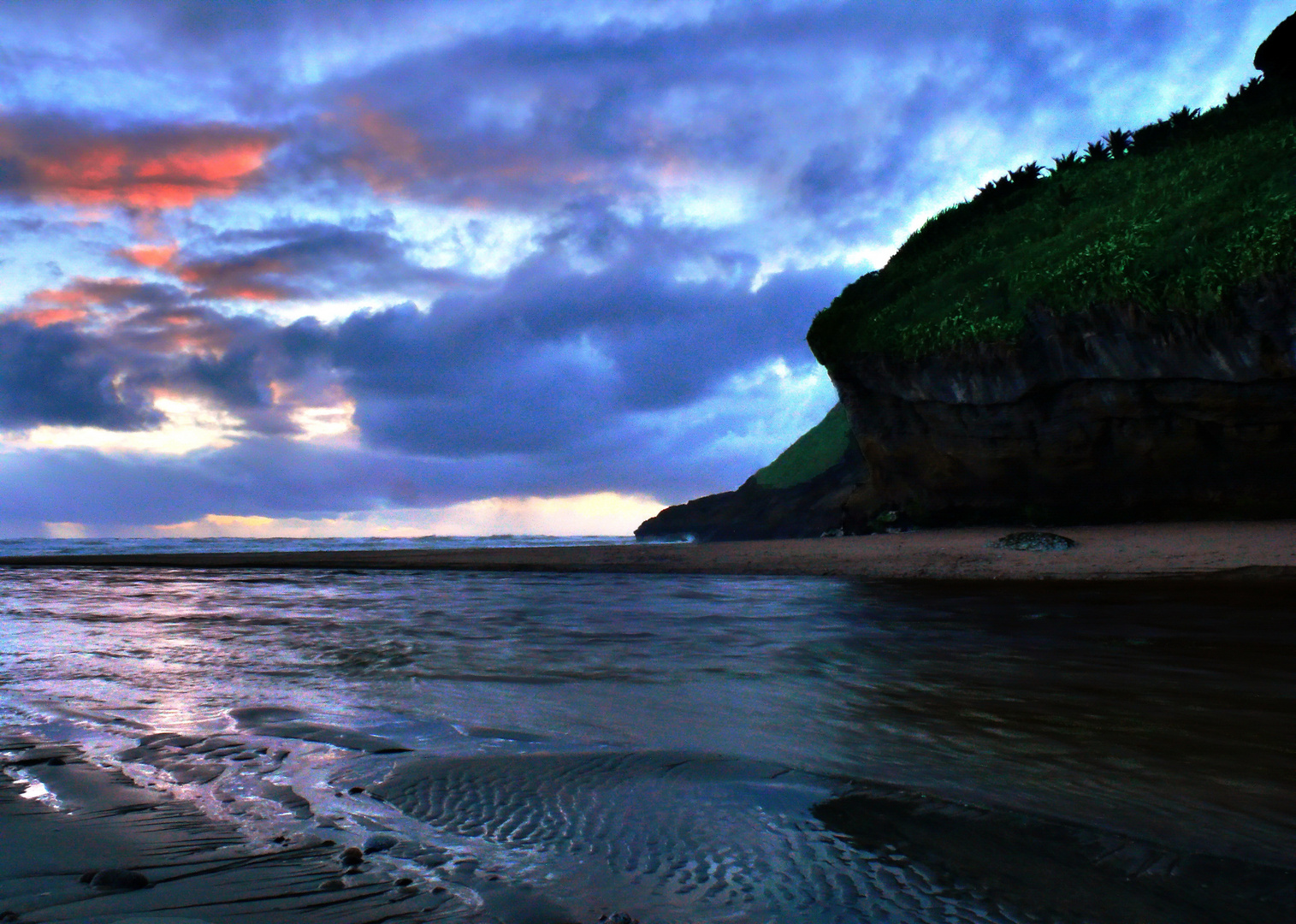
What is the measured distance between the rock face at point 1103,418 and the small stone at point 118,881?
21.2 m

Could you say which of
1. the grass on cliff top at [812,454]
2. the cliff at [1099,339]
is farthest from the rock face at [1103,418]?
the grass on cliff top at [812,454]

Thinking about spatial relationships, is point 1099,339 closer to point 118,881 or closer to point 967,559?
point 967,559

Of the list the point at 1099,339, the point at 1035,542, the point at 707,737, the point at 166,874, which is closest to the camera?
the point at 166,874

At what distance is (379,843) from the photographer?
2574 mm

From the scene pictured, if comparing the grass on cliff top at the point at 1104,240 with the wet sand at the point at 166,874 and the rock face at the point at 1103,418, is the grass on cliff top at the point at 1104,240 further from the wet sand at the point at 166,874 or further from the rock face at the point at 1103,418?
the wet sand at the point at 166,874

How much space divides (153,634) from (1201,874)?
1043 centimetres

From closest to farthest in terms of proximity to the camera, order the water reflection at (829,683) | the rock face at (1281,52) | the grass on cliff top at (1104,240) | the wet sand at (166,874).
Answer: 1. the wet sand at (166,874)
2. the water reflection at (829,683)
3. the grass on cliff top at (1104,240)
4. the rock face at (1281,52)

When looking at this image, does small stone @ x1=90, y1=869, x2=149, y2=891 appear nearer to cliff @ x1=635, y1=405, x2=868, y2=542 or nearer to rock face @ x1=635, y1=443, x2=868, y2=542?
rock face @ x1=635, y1=443, x2=868, y2=542

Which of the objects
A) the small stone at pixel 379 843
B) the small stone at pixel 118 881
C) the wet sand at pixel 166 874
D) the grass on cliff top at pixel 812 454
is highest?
the grass on cliff top at pixel 812 454

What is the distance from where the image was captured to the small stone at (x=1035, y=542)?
18.6 m

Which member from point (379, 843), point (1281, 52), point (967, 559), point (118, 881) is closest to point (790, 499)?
point (967, 559)

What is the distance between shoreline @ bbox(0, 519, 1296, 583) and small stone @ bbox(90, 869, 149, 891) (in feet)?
52.2

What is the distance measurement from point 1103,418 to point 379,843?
2265 cm

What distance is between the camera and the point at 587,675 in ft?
21.0
